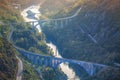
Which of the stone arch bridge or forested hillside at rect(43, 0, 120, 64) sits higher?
forested hillside at rect(43, 0, 120, 64)

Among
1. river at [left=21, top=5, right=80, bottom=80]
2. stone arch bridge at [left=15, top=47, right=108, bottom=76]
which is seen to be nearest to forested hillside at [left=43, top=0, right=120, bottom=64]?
river at [left=21, top=5, right=80, bottom=80]

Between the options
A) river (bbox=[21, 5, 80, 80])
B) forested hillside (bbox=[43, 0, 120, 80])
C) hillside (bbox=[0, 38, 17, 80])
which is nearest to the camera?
hillside (bbox=[0, 38, 17, 80])

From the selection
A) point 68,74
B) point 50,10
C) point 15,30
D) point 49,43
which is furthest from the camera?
point 50,10

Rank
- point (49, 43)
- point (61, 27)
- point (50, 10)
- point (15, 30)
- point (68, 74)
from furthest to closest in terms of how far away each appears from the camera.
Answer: point (50, 10) < point (61, 27) < point (49, 43) < point (15, 30) < point (68, 74)

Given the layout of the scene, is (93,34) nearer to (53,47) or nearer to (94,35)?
(94,35)

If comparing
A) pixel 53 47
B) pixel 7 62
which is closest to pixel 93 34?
pixel 53 47

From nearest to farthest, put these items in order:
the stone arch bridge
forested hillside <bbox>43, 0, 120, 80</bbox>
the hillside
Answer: the hillside, the stone arch bridge, forested hillside <bbox>43, 0, 120, 80</bbox>

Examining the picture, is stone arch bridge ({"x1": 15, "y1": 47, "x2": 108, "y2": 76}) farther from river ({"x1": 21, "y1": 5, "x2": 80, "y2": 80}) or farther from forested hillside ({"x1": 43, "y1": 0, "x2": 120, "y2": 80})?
forested hillside ({"x1": 43, "y1": 0, "x2": 120, "y2": 80})

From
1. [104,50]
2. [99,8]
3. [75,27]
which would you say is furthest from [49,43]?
[104,50]

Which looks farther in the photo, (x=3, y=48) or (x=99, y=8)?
(x=99, y=8)

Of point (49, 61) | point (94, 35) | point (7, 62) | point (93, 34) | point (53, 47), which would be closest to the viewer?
point (7, 62)

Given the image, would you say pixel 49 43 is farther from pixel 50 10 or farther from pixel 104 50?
pixel 50 10
